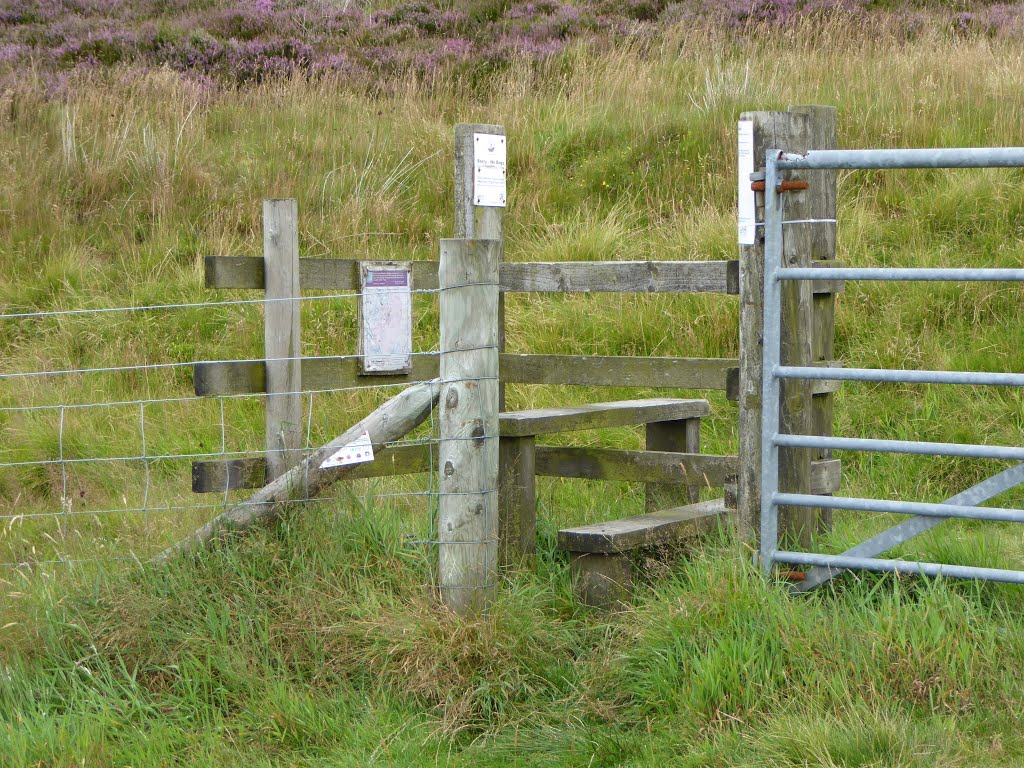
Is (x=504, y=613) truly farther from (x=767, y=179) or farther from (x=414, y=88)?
(x=414, y=88)

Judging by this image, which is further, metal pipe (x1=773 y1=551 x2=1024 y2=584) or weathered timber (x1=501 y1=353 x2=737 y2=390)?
weathered timber (x1=501 y1=353 x2=737 y2=390)

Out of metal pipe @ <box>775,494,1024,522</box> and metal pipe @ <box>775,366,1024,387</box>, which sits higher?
metal pipe @ <box>775,366,1024,387</box>

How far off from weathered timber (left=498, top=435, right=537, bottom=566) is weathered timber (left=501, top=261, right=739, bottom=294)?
71 centimetres

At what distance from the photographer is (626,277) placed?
4.95 meters

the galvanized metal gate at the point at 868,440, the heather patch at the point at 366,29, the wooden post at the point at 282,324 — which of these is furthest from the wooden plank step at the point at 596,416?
the heather patch at the point at 366,29

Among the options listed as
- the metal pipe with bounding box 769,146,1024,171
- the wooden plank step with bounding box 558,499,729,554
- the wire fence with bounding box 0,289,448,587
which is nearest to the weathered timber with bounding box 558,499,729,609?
the wooden plank step with bounding box 558,499,729,554

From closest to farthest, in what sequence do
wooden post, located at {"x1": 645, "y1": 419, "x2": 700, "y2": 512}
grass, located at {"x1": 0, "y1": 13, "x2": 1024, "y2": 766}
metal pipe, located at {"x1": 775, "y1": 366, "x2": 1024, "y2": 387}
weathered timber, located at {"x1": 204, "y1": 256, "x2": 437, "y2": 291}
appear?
grass, located at {"x1": 0, "y1": 13, "x2": 1024, "y2": 766} → metal pipe, located at {"x1": 775, "y1": 366, "x2": 1024, "y2": 387} → weathered timber, located at {"x1": 204, "y1": 256, "x2": 437, "y2": 291} → wooden post, located at {"x1": 645, "y1": 419, "x2": 700, "y2": 512}

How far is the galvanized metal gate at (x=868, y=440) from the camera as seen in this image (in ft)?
12.9

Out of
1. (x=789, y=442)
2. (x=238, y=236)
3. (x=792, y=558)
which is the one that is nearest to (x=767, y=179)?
(x=789, y=442)

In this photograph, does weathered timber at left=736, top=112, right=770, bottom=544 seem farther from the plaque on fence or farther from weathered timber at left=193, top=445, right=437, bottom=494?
the plaque on fence

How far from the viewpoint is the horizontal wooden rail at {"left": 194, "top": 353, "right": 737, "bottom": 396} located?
5074mm

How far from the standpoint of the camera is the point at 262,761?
3.62 meters

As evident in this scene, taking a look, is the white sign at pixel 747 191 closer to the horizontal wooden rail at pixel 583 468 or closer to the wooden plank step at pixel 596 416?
the horizontal wooden rail at pixel 583 468

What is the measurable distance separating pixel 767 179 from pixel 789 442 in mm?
972
